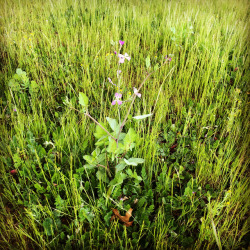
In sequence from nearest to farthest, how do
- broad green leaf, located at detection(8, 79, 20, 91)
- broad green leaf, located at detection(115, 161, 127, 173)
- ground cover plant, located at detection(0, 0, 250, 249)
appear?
ground cover plant, located at detection(0, 0, 250, 249) → broad green leaf, located at detection(115, 161, 127, 173) → broad green leaf, located at detection(8, 79, 20, 91)

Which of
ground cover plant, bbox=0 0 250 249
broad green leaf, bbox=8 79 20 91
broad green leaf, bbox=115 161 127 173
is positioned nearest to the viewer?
ground cover plant, bbox=0 0 250 249

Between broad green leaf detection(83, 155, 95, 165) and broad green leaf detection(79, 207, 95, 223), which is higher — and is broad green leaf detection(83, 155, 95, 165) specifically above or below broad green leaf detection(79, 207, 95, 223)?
above

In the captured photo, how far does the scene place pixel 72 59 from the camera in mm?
2441

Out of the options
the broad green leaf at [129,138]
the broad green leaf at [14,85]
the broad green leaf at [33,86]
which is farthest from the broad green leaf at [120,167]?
the broad green leaf at [14,85]

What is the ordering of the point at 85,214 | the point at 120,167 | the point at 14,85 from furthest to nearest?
the point at 14,85
the point at 120,167
the point at 85,214

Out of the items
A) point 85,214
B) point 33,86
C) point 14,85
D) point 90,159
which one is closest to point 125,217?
point 85,214

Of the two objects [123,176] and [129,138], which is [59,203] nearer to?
[123,176]

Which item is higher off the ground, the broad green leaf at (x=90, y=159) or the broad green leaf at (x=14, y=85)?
the broad green leaf at (x=14, y=85)

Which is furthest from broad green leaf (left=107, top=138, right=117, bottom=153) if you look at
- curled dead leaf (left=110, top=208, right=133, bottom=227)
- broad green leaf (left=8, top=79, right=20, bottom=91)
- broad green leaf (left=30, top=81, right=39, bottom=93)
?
broad green leaf (left=8, top=79, right=20, bottom=91)

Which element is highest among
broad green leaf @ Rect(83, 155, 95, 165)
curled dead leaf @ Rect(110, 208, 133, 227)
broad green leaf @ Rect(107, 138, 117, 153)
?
broad green leaf @ Rect(107, 138, 117, 153)

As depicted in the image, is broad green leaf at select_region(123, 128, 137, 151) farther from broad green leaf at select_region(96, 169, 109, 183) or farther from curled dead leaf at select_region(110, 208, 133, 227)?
curled dead leaf at select_region(110, 208, 133, 227)

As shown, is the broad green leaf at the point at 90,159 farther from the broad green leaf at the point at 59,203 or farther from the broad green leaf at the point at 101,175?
the broad green leaf at the point at 59,203

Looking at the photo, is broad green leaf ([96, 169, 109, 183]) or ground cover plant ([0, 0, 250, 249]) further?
broad green leaf ([96, 169, 109, 183])

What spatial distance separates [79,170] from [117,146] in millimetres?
326
